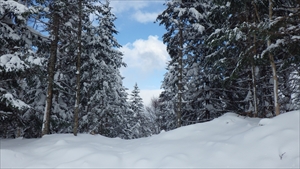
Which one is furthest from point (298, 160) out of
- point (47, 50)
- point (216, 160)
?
point (47, 50)

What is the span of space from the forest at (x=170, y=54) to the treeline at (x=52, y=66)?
5 centimetres

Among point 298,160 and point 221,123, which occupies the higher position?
point 221,123

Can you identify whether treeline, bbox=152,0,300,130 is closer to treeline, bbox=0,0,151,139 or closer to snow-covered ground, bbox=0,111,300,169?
treeline, bbox=0,0,151,139

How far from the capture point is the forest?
7.70 meters

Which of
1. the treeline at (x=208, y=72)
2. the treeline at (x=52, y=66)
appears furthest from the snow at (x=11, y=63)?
the treeline at (x=208, y=72)

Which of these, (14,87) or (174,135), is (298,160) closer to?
(174,135)

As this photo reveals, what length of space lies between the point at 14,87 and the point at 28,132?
14.4 ft

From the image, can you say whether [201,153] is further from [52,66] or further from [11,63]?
[52,66]

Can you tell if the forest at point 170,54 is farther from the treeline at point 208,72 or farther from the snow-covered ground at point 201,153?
the snow-covered ground at point 201,153

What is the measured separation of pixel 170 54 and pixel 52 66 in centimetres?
889

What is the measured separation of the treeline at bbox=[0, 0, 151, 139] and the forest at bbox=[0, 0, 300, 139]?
0.16 ft

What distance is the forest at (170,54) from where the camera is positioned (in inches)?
303

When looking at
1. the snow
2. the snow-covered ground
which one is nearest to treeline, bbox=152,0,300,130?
the snow-covered ground

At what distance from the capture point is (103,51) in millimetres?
15000
